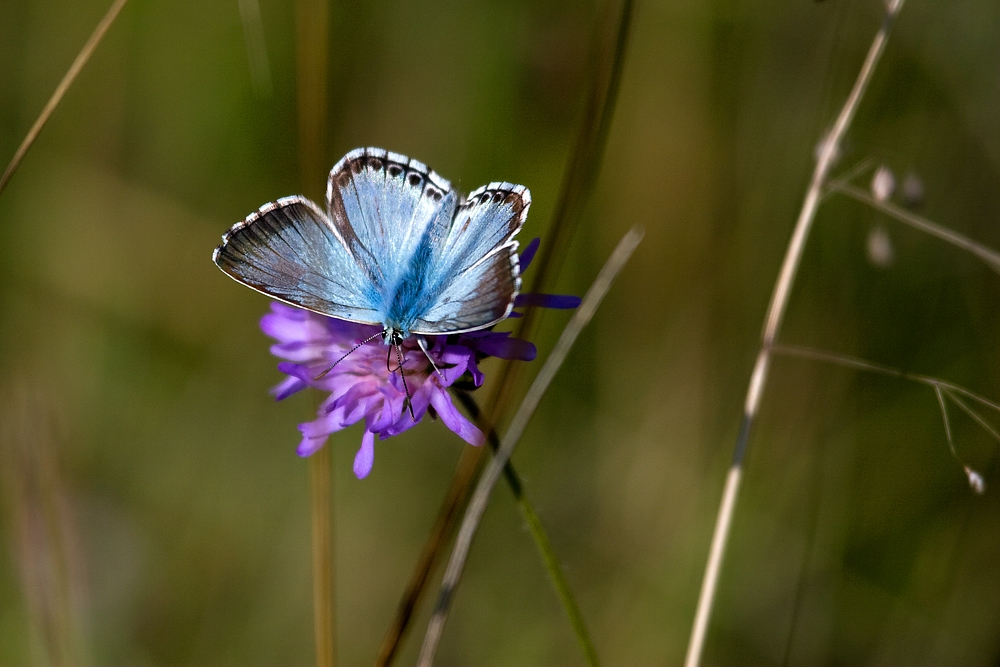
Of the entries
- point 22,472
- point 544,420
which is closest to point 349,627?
point 544,420

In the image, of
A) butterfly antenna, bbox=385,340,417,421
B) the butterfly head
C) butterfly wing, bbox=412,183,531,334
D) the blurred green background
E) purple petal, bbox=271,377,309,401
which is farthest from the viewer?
the blurred green background

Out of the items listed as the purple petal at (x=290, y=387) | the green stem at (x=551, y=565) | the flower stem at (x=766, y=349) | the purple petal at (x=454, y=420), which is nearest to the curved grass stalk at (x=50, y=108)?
the purple petal at (x=290, y=387)

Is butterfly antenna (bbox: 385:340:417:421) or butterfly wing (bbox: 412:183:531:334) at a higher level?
butterfly wing (bbox: 412:183:531:334)

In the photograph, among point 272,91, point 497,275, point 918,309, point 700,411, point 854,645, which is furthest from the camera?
point 272,91

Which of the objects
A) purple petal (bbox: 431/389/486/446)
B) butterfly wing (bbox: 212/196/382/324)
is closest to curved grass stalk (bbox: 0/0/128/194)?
butterfly wing (bbox: 212/196/382/324)

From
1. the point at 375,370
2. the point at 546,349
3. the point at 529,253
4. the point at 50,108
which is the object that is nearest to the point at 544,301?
the point at 529,253

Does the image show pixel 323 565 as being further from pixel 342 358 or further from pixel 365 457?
pixel 342 358

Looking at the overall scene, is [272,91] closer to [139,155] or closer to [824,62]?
[139,155]

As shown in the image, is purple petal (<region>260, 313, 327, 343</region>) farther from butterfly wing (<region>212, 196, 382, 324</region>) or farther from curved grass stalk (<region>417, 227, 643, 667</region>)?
curved grass stalk (<region>417, 227, 643, 667</region>)
